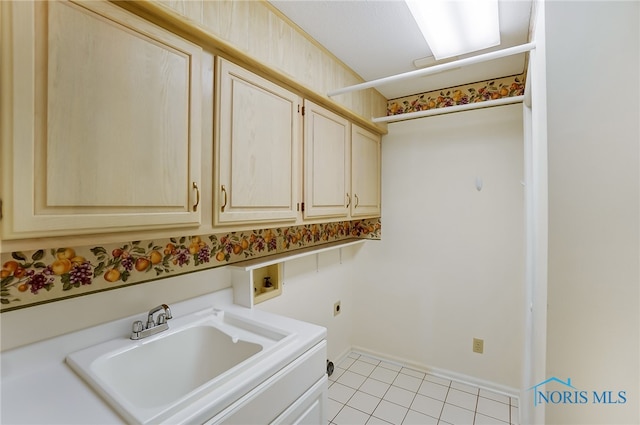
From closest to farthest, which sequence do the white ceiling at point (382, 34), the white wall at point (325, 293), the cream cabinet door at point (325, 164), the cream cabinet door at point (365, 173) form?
the white ceiling at point (382, 34) < the cream cabinet door at point (325, 164) < the white wall at point (325, 293) < the cream cabinet door at point (365, 173)

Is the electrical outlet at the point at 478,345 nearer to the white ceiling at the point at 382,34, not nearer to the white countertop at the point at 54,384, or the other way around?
the white countertop at the point at 54,384

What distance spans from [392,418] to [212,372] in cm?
133

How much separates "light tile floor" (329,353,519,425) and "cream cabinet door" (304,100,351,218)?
133 cm

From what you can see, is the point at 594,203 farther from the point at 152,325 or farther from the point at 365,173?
the point at 365,173

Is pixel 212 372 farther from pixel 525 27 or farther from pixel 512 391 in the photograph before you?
pixel 525 27

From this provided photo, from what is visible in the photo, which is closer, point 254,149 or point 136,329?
point 136,329

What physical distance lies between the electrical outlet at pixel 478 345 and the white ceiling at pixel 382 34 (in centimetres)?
206

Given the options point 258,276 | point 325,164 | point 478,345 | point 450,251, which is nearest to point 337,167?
point 325,164

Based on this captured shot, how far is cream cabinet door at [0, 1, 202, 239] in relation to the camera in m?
0.70

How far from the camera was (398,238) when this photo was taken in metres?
2.66

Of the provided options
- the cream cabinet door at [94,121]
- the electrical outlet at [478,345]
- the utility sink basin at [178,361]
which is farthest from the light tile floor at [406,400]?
the cream cabinet door at [94,121]

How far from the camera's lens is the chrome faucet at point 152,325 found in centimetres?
115

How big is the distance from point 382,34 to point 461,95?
3.56 ft

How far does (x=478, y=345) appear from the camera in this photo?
234 cm
